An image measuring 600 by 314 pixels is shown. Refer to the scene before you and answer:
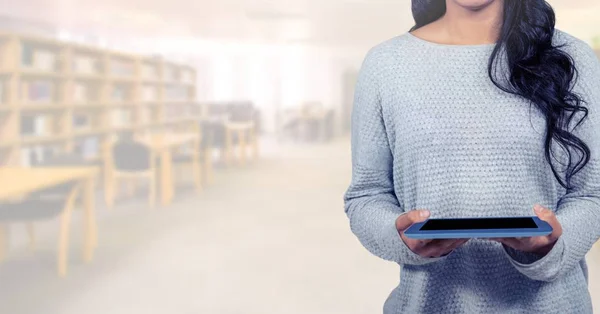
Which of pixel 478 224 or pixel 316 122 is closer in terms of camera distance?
pixel 478 224

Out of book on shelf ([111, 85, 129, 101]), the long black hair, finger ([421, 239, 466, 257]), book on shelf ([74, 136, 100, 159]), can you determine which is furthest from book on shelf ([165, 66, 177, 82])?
finger ([421, 239, 466, 257])

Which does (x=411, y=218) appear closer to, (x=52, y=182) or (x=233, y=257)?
(x=233, y=257)

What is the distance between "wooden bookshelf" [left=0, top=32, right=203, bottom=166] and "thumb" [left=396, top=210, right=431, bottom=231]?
2174 mm

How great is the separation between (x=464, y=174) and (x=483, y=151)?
1.6 inches

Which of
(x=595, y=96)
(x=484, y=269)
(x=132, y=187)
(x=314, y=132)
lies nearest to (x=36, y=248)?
(x=132, y=187)

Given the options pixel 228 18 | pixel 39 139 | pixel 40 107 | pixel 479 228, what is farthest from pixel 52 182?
pixel 479 228

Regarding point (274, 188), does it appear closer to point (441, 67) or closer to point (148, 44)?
point (148, 44)

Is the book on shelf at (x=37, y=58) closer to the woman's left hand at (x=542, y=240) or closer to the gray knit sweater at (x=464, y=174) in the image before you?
the gray knit sweater at (x=464, y=174)

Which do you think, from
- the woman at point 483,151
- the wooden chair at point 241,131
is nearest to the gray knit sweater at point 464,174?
the woman at point 483,151

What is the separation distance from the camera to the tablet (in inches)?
23.9

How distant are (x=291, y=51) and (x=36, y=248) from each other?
1562mm

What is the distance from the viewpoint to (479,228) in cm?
62

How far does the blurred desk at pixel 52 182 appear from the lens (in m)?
2.44

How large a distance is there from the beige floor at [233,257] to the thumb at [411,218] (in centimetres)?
187
